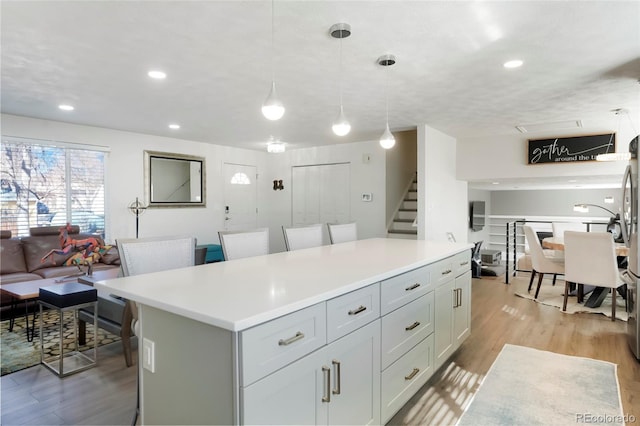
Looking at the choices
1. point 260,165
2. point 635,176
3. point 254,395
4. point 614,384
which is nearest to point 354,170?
point 260,165

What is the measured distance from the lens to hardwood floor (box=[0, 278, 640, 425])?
2.17 m

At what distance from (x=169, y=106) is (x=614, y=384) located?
16.0 feet

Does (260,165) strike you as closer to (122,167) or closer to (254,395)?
(122,167)

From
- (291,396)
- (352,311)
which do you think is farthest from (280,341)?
(352,311)

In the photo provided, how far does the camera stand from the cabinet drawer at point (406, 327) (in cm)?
192

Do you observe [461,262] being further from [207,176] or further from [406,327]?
[207,176]

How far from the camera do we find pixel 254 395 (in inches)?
46.6

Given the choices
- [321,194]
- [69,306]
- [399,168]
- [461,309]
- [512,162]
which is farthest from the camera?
[321,194]

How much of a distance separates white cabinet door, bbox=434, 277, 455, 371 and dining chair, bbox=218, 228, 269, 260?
1327mm

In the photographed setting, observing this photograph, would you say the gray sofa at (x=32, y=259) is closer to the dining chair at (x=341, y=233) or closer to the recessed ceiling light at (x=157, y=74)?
the recessed ceiling light at (x=157, y=74)

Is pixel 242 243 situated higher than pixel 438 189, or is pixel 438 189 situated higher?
pixel 438 189

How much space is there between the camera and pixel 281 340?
1.28 m

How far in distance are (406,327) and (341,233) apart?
169cm

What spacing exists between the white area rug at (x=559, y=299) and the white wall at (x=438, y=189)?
1.31 m
